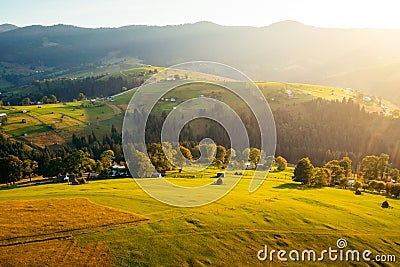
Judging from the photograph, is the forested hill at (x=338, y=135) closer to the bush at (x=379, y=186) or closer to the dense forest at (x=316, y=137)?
the dense forest at (x=316, y=137)

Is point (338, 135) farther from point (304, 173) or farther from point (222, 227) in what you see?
point (222, 227)

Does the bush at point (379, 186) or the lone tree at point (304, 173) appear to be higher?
the lone tree at point (304, 173)

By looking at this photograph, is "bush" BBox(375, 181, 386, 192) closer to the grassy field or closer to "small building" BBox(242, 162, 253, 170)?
the grassy field

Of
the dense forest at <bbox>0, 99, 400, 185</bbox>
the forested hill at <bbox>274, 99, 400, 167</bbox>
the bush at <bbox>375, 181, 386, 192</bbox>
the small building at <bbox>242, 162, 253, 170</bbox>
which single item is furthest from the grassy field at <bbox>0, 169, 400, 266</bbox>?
the forested hill at <bbox>274, 99, 400, 167</bbox>

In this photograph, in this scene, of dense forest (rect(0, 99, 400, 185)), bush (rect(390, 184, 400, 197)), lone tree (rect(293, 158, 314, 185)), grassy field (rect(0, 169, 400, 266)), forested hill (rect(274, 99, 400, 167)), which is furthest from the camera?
forested hill (rect(274, 99, 400, 167))

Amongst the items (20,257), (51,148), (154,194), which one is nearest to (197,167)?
(154,194)

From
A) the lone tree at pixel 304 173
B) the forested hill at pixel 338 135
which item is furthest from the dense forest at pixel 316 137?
the lone tree at pixel 304 173

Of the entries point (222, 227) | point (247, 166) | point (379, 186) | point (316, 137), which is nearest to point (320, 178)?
point (379, 186)

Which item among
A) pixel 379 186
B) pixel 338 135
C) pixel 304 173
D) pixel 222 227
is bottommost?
pixel 379 186

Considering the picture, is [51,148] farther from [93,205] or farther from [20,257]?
[20,257]

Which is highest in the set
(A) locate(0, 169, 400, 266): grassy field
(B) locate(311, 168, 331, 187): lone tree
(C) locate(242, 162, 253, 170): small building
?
(A) locate(0, 169, 400, 266): grassy field
